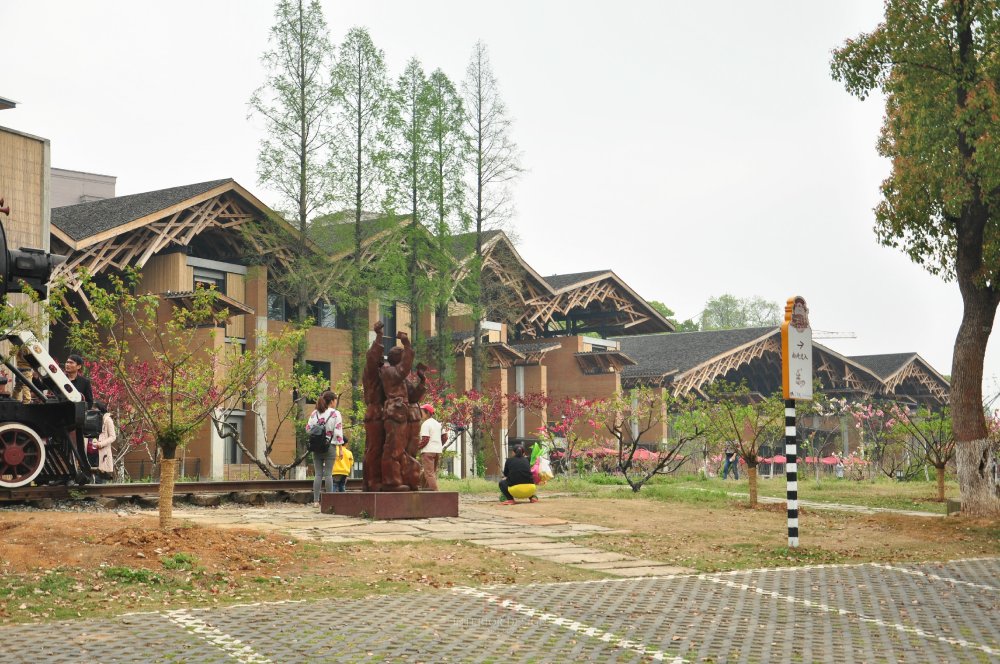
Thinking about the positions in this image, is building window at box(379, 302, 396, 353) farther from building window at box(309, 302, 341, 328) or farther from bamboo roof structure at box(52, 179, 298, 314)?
bamboo roof structure at box(52, 179, 298, 314)

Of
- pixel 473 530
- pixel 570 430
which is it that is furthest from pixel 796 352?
pixel 570 430

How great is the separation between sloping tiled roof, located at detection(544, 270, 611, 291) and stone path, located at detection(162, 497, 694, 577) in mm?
30635

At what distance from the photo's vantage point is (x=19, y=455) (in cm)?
1420

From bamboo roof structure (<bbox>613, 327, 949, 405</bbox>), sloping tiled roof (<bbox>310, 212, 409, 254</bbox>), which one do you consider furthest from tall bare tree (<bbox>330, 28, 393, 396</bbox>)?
bamboo roof structure (<bbox>613, 327, 949, 405</bbox>)

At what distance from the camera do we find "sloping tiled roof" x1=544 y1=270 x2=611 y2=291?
4628 centimetres

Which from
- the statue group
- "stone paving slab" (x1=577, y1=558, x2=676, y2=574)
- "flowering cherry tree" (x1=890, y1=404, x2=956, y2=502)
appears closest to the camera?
"stone paving slab" (x1=577, y1=558, x2=676, y2=574)

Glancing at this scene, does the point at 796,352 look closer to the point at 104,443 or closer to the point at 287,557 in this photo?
the point at 287,557

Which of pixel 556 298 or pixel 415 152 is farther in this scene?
pixel 556 298

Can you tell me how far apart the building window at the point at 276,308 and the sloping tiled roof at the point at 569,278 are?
12.6 m

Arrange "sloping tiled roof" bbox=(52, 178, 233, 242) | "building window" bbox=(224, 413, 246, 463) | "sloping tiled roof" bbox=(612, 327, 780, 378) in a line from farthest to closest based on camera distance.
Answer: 1. "sloping tiled roof" bbox=(612, 327, 780, 378)
2. "building window" bbox=(224, 413, 246, 463)
3. "sloping tiled roof" bbox=(52, 178, 233, 242)

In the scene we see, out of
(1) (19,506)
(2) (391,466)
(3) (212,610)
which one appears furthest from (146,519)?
(3) (212,610)

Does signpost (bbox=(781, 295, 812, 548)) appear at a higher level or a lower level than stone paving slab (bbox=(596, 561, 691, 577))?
higher

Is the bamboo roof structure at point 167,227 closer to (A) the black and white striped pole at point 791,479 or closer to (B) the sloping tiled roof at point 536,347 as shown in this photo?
(B) the sloping tiled roof at point 536,347

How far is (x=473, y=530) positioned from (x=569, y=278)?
34560mm
